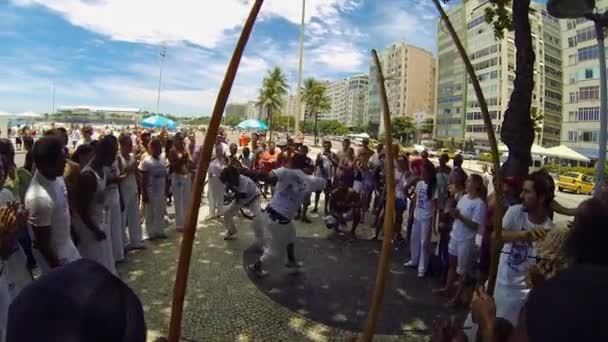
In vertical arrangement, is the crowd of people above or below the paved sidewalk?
above

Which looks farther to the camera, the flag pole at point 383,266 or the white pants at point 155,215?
the white pants at point 155,215

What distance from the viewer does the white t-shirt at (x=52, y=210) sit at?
2.99m

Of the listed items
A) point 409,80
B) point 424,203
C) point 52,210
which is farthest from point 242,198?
point 409,80

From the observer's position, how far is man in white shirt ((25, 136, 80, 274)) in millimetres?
3004

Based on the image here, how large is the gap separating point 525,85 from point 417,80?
443 ft

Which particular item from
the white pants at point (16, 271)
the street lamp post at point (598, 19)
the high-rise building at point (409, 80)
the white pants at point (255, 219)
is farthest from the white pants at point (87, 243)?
the high-rise building at point (409, 80)

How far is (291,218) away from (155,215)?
3.18m

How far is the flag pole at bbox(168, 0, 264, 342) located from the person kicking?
296 inches

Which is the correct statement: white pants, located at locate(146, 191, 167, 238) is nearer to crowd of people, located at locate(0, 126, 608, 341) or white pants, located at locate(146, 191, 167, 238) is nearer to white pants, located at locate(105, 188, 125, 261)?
crowd of people, located at locate(0, 126, 608, 341)

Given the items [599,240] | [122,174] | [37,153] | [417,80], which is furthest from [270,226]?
[417,80]

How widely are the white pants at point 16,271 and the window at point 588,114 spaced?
67.2m

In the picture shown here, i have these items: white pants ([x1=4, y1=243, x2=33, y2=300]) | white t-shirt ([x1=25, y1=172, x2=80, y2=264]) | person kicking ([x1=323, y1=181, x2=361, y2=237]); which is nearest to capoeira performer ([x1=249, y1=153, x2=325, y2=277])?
person kicking ([x1=323, y1=181, x2=361, y2=237])

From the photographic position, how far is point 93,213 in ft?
13.8

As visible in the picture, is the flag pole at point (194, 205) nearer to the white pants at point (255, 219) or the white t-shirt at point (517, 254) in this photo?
the white t-shirt at point (517, 254)
